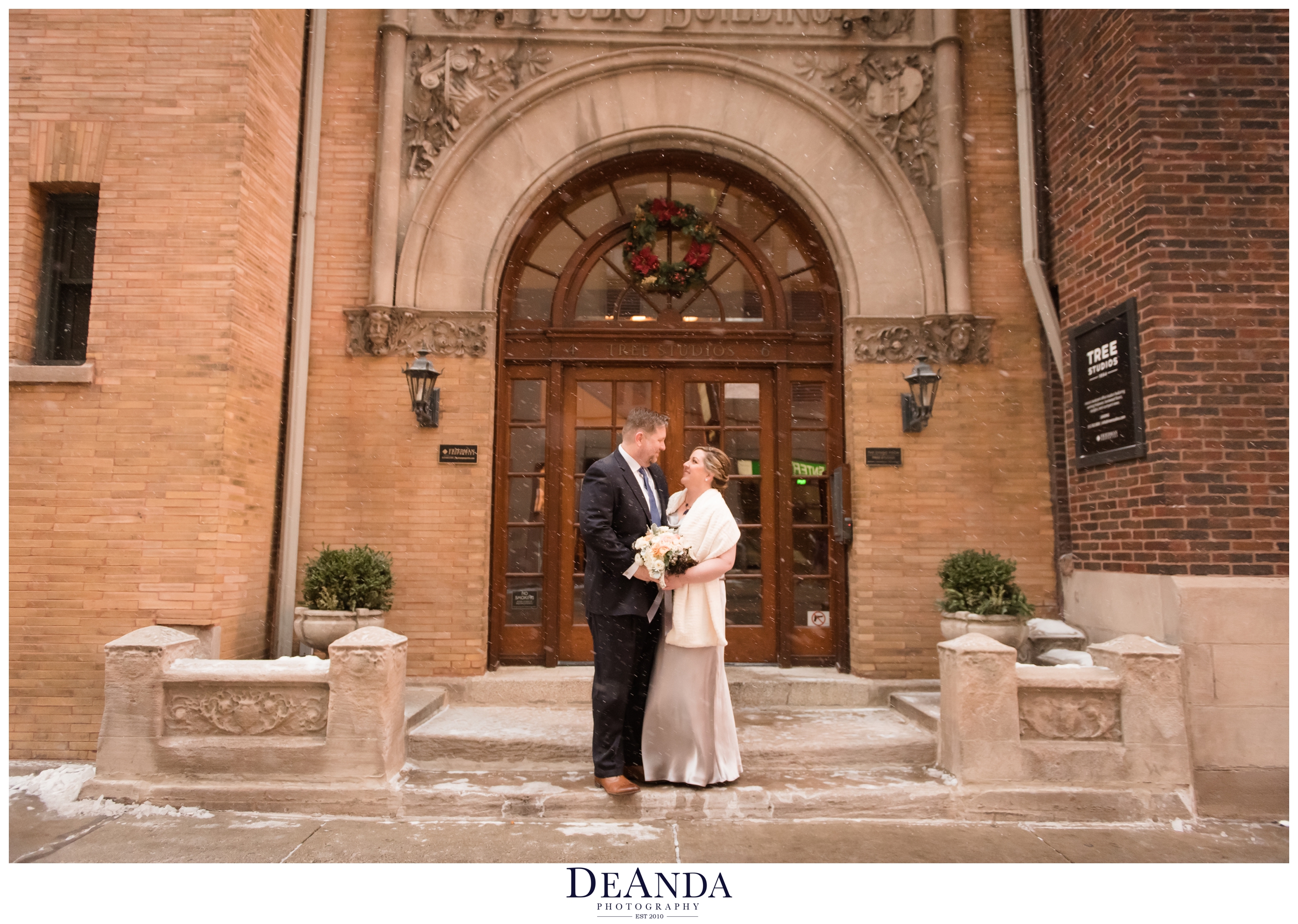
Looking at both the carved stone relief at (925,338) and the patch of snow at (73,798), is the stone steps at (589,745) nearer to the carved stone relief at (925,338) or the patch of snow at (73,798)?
the patch of snow at (73,798)

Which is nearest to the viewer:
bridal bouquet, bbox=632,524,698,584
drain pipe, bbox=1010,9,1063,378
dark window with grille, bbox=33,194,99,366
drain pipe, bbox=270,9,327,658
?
bridal bouquet, bbox=632,524,698,584

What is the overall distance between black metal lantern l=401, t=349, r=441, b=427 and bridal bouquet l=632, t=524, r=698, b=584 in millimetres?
2916

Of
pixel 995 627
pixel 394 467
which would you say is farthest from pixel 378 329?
pixel 995 627

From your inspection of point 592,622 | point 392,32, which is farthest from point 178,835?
point 392,32

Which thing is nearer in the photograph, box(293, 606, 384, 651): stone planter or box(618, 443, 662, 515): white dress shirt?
box(618, 443, 662, 515): white dress shirt

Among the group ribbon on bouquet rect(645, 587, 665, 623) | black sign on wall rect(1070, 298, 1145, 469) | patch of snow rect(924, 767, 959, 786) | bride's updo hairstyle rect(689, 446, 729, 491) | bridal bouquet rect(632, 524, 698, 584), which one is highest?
black sign on wall rect(1070, 298, 1145, 469)

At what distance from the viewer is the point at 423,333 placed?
282 inches

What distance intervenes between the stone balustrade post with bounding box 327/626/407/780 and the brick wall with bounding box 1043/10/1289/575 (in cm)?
525

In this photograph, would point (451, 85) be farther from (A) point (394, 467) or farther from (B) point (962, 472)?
(B) point (962, 472)

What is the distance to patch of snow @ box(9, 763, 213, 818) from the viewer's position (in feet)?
15.9

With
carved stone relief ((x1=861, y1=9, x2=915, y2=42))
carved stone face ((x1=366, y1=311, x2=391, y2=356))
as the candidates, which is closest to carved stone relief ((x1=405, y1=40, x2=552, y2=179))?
carved stone face ((x1=366, y1=311, x2=391, y2=356))

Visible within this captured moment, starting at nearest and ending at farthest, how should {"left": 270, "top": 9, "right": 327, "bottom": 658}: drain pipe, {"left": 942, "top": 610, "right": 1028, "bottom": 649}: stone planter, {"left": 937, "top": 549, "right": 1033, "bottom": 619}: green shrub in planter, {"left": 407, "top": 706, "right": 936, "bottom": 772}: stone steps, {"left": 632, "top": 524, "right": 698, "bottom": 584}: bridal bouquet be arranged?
{"left": 632, "top": 524, "right": 698, "bottom": 584}: bridal bouquet → {"left": 407, "top": 706, "right": 936, "bottom": 772}: stone steps → {"left": 942, "top": 610, "right": 1028, "bottom": 649}: stone planter → {"left": 937, "top": 549, "right": 1033, "bottom": 619}: green shrub in planter → {"left": 270, "top": 9, "right": 327, "bottom": 658}: drain pipe

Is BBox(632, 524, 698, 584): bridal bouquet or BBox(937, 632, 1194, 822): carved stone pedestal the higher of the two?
BBox(632, 524, 698, 584): bridal bouquet

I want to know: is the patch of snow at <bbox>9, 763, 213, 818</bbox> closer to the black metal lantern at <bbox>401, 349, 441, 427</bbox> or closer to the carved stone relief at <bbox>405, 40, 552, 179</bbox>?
the black metal lantern at <bbox>401, 349, 441, 427</bbox>
